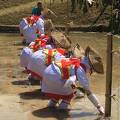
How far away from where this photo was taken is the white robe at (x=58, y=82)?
26.3 ft

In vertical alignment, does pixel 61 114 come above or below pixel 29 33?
above

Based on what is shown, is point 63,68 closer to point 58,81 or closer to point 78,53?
point 58,81

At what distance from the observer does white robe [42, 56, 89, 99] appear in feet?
26.3

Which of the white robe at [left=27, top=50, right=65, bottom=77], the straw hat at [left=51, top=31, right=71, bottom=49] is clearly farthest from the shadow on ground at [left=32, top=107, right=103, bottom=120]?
the straw hat at [left=51, top=31, right=71, bottom=49]

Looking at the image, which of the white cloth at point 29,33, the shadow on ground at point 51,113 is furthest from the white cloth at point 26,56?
the white cloth at point 29,33

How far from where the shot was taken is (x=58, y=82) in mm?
8203

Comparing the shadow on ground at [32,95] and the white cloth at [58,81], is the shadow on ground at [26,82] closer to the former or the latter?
the shadow on ground at [32,95]

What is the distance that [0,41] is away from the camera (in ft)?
56.5

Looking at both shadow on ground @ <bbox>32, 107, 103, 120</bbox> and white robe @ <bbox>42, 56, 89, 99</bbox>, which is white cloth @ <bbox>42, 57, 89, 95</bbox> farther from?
shadow on ground @ <bbox>32, 107, 103, 120</bbox>

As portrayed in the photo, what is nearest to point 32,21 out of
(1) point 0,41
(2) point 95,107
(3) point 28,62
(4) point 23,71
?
(1) point 0,41

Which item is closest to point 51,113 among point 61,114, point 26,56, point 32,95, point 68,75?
point 61,114

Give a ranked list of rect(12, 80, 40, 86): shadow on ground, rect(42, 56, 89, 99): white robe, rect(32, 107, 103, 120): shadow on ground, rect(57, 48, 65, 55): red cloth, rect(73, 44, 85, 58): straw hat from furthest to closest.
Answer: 1. rect(12, 80, 40, 86): shadow on ground
2. rect(57, 48, 65, 55): red cloth
3. rect(73, 44, 85, 58): straw hat
4. rect(32, 107, 103, 120): shadow on ground
5. rect(42, 56, 89, 99): white robe

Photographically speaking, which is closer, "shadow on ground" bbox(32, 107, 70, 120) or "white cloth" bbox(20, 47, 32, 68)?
"shadow on ground" bbox(32, 107, 70, 120)

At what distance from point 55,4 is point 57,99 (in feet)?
49.4
